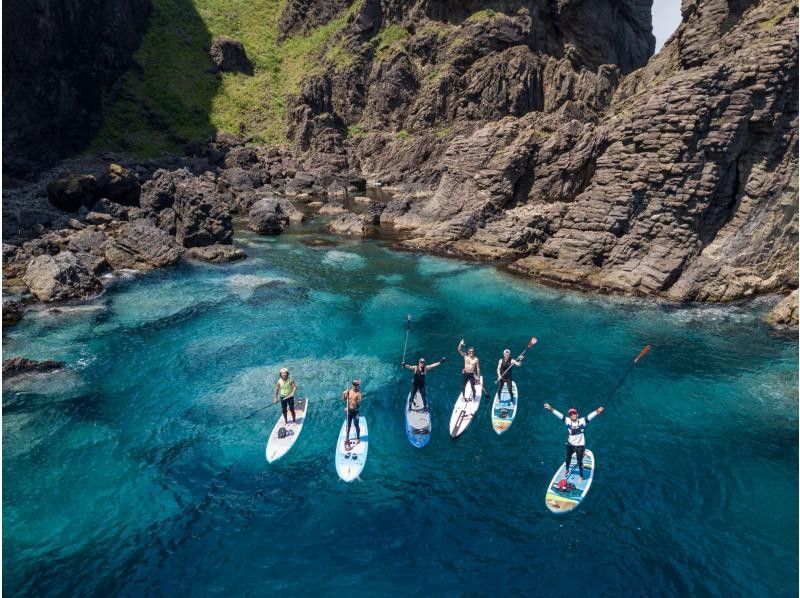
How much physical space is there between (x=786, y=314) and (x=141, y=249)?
53629mm

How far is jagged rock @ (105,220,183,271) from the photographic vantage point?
1766 inches

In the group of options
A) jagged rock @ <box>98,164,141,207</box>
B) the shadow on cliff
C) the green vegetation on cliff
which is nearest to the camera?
jagged rock @ <box>98,164,141,207</box>

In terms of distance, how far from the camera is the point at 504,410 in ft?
79.3

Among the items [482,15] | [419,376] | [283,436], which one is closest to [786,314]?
[419,376]

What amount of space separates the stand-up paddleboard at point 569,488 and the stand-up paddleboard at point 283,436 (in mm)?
11019

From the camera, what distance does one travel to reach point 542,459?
68.2ft

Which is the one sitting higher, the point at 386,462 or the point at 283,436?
the point at 386,462

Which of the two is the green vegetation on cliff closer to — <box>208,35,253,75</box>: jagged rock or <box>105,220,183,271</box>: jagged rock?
<box>208,35,253,75</box>: jagged rock

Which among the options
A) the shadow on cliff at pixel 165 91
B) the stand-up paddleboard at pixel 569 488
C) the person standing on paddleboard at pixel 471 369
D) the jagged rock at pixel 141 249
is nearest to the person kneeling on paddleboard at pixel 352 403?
the person standing on paddleboard at pixel 471 369

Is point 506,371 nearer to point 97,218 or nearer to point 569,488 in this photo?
point 569,488

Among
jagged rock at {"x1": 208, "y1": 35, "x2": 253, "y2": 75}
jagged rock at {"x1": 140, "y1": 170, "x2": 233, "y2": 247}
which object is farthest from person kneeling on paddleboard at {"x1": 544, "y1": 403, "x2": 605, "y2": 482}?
jagged rock at {"x1": 208, "y1": 35, "x2": 253, "y2": 75}

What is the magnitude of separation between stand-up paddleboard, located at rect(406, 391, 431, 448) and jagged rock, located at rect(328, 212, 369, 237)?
4073cm

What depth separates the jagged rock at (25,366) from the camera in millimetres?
26094

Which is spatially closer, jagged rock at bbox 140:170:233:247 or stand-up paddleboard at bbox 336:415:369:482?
stand-up paddleboard at bbox 336:415:369:482
